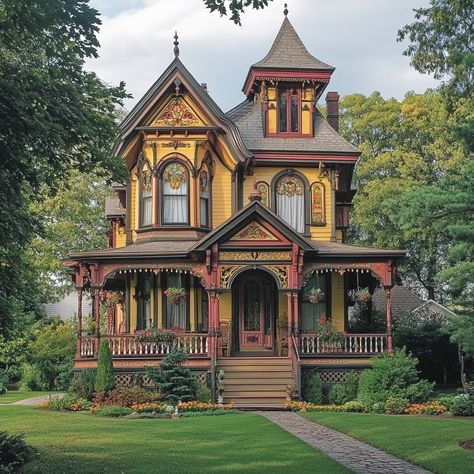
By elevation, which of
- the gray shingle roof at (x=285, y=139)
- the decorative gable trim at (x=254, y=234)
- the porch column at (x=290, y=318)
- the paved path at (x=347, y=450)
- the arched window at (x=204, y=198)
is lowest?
the paved path at (x=347, y=450)

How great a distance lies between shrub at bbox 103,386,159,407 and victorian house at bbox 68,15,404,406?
1830 mm

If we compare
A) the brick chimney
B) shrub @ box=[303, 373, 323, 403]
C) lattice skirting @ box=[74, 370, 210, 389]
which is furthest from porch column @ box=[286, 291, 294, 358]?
the brick chimney

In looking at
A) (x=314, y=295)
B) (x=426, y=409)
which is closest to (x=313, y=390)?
(x=314, y=295)

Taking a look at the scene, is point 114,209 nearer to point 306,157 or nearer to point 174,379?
point 306,157

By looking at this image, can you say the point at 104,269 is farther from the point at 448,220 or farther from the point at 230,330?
the point at 448,220

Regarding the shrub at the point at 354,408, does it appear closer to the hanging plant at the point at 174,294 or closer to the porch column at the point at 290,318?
the porch column at the point at 290,318

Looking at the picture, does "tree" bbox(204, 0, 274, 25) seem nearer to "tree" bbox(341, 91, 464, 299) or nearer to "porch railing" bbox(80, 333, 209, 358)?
"porch railing" bbox(80, 333, 209, 358)

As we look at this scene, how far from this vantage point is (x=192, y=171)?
2839 cm

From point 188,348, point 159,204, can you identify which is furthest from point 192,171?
point 188,348

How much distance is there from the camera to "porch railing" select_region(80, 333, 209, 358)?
2570 cm

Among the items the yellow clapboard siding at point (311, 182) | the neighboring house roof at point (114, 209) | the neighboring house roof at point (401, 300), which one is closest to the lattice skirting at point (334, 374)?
the yellow clapboard siding at point (311, 182)

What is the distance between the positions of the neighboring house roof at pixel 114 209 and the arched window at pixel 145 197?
4.21 m

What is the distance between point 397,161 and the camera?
1900 inches

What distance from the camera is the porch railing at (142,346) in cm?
2570
